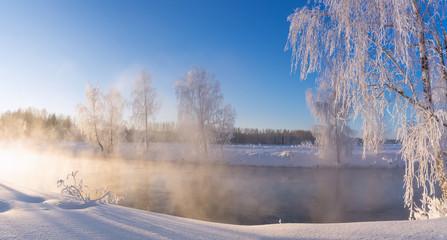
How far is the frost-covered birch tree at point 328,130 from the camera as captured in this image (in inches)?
843

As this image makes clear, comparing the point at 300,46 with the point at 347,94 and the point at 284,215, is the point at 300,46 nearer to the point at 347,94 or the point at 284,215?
the point at 347,94

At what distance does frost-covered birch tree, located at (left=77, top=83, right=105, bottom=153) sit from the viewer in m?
25.5

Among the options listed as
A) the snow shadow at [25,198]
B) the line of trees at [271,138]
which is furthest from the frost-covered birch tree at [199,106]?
the line of trees at [271,138]

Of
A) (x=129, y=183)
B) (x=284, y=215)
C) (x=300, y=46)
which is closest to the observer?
(x=300, y=46)

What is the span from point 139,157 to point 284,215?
21.3 metres

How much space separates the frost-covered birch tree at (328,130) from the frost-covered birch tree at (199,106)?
29.2 ft

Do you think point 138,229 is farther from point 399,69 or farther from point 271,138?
point 271,138

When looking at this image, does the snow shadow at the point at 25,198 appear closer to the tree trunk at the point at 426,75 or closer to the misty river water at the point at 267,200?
the misty river water at the point at 267,200

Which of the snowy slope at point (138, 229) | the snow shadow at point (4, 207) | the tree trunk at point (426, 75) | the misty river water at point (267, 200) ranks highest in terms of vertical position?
the tree trunk at point (426, 75)

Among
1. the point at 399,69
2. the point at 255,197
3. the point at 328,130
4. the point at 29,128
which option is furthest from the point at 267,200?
the point at 29,128

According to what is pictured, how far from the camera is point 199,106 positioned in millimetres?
24859

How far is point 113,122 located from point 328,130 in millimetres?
20879

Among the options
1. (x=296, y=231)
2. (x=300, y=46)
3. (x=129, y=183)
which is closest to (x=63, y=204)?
(x=296, y=231)

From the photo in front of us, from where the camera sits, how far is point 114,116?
88.5 ft
